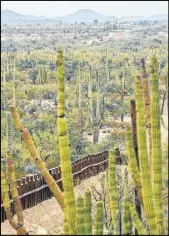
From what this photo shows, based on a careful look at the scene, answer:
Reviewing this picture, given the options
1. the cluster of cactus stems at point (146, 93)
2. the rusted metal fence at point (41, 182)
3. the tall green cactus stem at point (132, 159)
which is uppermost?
the cluster of cactus stems at point (146, 93)

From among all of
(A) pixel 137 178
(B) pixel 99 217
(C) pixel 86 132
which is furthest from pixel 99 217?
(C) pixel 86 132

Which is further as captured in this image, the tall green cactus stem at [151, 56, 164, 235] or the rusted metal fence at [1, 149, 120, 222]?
the rusted metal fence at [1, 149, 120, 222]

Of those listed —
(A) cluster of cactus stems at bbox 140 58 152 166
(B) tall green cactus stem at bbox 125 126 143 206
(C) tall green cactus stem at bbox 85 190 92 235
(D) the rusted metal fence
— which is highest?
(A) cluster of cactus stems at bbox 140 58 152 166

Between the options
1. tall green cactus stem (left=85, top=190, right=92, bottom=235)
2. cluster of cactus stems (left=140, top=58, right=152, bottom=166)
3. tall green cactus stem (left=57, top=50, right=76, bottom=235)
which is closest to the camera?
tall green cactus stem (left=57, top=50, right=76, bottom=235)

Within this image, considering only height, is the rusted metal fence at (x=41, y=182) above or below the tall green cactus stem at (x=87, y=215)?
below

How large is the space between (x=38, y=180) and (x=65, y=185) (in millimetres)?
6391

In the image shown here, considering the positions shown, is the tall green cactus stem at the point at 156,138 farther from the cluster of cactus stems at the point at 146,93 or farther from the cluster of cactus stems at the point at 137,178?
the cluster of cactus stems at the point at 146,93

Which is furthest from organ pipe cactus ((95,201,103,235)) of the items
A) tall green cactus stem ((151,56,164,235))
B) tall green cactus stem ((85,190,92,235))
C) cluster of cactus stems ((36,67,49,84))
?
cluster of cactus stems ((36,67,49,84))

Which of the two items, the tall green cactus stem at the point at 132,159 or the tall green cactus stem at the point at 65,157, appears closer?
the tall green cactus stem at the point at 65,157

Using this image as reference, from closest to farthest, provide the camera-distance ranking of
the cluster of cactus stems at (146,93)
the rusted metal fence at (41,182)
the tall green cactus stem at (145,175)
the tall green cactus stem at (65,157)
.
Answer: the tall green cactus stem at (145,175)
the tall green cactus stem at (65,157)
the cluster of cactus stems at (146,93)
the rusted metal fence at (41,182)

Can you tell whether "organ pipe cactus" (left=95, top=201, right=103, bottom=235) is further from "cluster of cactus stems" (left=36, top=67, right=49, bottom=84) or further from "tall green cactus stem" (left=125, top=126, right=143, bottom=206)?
"cluster of cactus stems" (left=36, top=67, right=49, bottom=84)

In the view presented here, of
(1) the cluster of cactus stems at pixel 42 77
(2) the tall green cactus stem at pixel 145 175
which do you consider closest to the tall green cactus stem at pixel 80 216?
(2) the tall green cactus stem at pixel 145 175

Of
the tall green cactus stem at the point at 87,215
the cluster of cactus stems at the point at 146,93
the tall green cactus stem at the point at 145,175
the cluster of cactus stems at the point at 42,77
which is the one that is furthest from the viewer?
the cluster of cactus stems at the point at 42,77

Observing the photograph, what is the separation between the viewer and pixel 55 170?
41.4 ft
